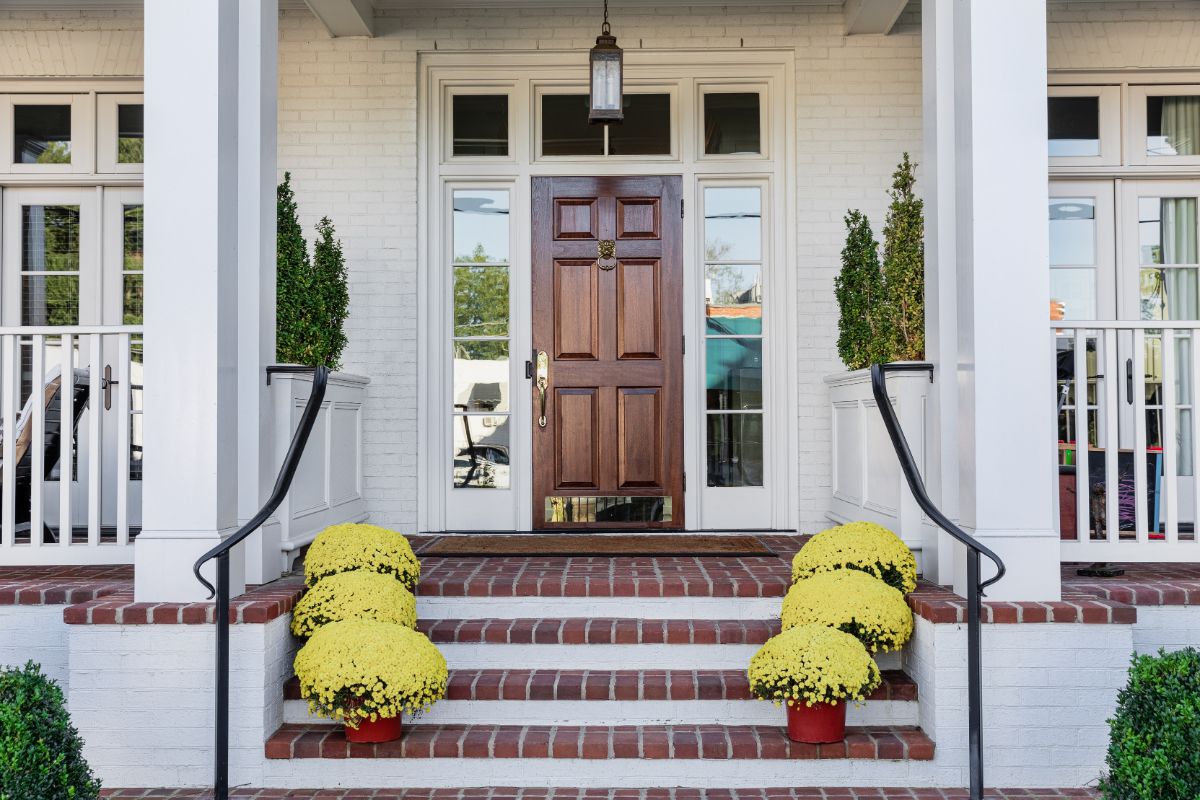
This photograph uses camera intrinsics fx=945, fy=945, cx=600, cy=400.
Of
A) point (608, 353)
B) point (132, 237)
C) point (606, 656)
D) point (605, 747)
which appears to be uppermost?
point (132, 237)

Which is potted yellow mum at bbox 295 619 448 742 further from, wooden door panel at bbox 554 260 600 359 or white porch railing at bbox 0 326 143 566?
wooden door panel at bbox 554 260 600 359

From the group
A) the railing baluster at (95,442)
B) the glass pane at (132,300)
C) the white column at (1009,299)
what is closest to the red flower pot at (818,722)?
the white column at (1009,299)

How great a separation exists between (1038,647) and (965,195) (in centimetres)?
161

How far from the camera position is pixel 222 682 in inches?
120

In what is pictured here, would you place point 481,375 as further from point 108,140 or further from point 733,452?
point 108,140

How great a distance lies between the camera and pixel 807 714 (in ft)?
10.4

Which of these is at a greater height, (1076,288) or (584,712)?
(1076,288)

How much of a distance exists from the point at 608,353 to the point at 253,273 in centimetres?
226

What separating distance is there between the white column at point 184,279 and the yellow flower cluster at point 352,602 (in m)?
0.29

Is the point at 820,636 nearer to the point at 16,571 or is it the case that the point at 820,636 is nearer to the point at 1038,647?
the point at 1038,647

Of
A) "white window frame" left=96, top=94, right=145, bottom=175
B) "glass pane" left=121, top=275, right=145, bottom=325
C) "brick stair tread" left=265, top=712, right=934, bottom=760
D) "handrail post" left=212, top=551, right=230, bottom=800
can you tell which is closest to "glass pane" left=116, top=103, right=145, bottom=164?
"white window frame" left=96, top=94, right=145, bottom=175

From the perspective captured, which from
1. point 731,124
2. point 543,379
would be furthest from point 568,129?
point 543,379

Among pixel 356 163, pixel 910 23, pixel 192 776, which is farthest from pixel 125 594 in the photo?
pixel 910 23

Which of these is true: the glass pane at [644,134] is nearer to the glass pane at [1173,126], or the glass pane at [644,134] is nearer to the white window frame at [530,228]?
the white window frame at [530,228]
